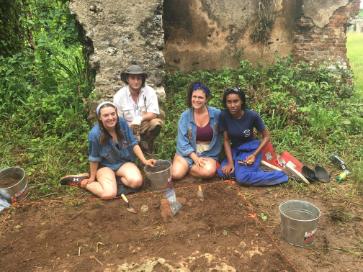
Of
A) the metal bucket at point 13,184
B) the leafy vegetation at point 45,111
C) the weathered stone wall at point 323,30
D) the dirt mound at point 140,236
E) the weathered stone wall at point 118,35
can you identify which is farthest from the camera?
the weathered stone wall at point 323,30

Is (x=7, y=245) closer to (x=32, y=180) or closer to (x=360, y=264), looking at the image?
(x=32, y=180)

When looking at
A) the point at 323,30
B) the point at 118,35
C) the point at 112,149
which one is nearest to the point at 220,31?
the point at 323,30

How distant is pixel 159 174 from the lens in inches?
147

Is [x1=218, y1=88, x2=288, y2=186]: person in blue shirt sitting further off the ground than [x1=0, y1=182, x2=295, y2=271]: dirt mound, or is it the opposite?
[x1=218, y1=88, x2=288, y2=186]: person in blue shirt sitting

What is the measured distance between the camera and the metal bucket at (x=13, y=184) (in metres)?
3.72

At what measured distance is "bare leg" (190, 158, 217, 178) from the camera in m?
4.02

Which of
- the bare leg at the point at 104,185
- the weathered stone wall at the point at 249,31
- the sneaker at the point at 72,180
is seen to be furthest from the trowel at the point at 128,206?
the weathered stone wall at the point at 249,31

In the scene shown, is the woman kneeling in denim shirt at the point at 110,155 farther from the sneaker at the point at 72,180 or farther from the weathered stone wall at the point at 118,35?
the weathered stone wall at the point at 118,35

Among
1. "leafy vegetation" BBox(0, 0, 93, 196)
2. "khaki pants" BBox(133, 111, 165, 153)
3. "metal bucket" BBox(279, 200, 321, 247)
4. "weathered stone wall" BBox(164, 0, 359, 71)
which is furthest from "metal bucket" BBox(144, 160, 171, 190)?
"weathered stone wall" BBox(164, 0, 359, 71)

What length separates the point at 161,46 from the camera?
5.20m

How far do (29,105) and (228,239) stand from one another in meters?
3.69

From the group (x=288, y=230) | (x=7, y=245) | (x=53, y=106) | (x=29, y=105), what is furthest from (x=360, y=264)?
(x=29, y=105)

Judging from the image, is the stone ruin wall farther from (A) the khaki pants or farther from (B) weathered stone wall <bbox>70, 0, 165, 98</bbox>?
(A) the khaki pants

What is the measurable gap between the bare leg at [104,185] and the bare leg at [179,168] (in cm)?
66
